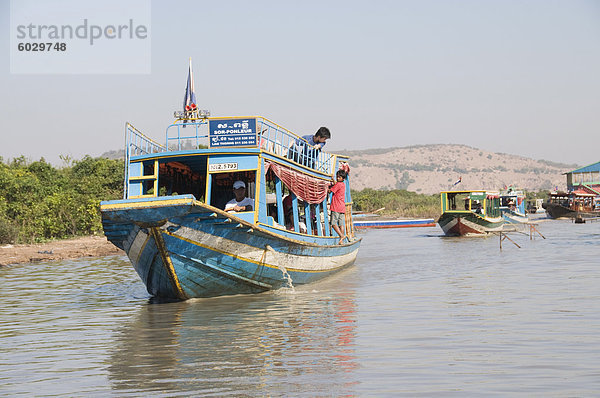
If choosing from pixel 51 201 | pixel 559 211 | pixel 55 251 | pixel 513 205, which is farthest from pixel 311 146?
pixel 559 211

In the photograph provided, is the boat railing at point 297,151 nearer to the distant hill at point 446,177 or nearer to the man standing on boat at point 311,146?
the man standing on boat at point 311,146

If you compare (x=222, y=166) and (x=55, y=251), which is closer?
(x=222, y=166)

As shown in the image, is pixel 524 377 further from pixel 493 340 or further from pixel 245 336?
pixel 245 336

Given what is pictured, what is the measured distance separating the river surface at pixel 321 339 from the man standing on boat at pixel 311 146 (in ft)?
9.74

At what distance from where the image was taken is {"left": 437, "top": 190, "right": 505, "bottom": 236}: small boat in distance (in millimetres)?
32969

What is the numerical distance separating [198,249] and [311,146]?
17.7 ft

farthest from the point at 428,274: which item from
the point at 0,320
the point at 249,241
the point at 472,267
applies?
the point at 0,320

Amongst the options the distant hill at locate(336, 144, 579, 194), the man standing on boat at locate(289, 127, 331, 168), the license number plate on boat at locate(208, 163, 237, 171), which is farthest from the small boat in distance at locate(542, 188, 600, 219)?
the distant hill at locate(336, 144, 579, 194)

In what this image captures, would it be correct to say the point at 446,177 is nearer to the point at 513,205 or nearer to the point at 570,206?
the point at 570,206

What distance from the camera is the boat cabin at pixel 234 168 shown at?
481 inches

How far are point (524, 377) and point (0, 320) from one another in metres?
8.69

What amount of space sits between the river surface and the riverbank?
6.54m

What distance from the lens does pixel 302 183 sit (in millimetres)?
14391

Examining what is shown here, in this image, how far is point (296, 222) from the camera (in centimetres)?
1441
